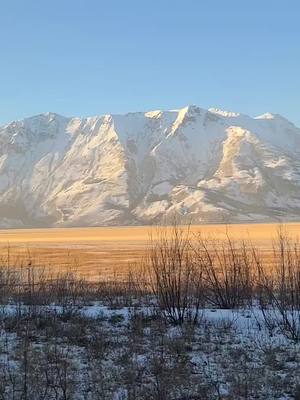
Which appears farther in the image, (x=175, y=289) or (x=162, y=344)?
(x=175, y=289)

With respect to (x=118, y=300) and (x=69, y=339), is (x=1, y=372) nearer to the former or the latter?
(x=69, y=339)

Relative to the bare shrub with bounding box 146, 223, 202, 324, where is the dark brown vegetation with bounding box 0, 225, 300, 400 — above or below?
below

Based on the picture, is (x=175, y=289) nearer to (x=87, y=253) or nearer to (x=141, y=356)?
(x=141, y=356)

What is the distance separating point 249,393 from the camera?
8125 mm

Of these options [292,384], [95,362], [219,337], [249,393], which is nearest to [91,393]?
[95,362]

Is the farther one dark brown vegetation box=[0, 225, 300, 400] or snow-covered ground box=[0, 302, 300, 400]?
dark brown vegetation box=[0, 225, 300, 400]

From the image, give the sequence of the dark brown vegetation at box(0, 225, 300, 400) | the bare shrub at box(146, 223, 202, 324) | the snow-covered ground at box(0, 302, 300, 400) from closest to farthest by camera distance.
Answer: the snow-covered ground at box(0, 302, 300, 400) → the dark brown vegetation at box(0, 225, 300, 400) → the bare shrub at box(146, 223, 202, 324)

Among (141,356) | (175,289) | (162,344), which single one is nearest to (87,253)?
(175,289)

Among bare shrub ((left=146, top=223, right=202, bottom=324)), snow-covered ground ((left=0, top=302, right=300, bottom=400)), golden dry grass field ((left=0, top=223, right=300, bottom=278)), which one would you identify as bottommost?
golden dry grass field ((left=0, top=223, right=300, bottom=278))

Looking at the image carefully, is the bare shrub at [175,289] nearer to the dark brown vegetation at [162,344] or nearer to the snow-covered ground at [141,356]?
the dark brown vegetation at [162,344]

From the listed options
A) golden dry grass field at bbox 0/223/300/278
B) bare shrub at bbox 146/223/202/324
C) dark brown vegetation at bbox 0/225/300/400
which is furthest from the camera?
golden dry grass field at bbox 0/223/300/278

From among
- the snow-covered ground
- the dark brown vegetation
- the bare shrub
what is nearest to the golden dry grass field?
the dark brown vegetation

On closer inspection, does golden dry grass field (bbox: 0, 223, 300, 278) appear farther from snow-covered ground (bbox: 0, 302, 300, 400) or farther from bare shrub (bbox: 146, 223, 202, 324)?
snow-covered ground (bbox: 0, 302, 300, 400)

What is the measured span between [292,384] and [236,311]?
555 centimetres
